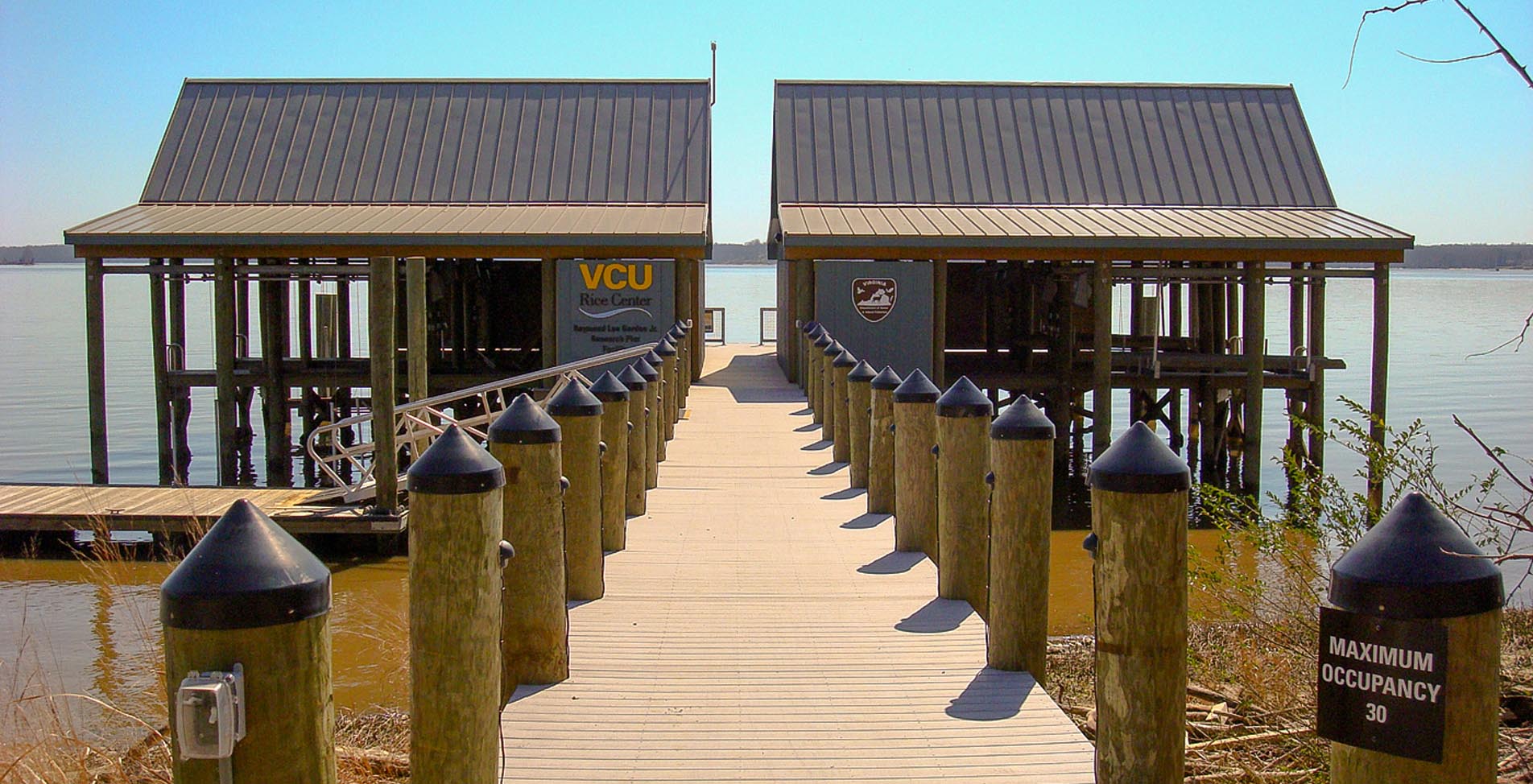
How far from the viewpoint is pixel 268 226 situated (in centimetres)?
2189

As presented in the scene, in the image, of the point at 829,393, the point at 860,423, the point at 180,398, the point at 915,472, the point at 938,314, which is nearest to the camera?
the point at 915,472

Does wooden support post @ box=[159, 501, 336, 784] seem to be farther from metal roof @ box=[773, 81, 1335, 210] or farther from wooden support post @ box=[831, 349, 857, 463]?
metal roof @ box=[773, 81, 1335, 210]

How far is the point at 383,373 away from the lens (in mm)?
13977

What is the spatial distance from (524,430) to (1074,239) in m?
16.7

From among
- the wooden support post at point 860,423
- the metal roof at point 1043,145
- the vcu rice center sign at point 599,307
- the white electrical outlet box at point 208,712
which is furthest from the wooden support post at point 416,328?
the white electrical outlet box at point 208,712

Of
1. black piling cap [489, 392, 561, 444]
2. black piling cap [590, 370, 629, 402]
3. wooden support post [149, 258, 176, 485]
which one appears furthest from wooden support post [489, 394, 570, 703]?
wooden support post [149, 258, 176, 485]

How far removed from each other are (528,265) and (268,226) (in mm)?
8050

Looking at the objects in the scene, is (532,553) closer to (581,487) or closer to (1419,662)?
(581,487)

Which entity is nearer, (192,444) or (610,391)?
(610,391)

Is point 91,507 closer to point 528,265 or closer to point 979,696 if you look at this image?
point 979,696

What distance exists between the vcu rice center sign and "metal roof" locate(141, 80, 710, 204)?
10.1ft

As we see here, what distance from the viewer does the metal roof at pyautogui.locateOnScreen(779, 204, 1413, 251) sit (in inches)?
835

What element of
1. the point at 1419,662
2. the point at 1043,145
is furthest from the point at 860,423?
the point at 1043,145

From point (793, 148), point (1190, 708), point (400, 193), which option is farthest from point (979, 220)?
point (1190, 708)
